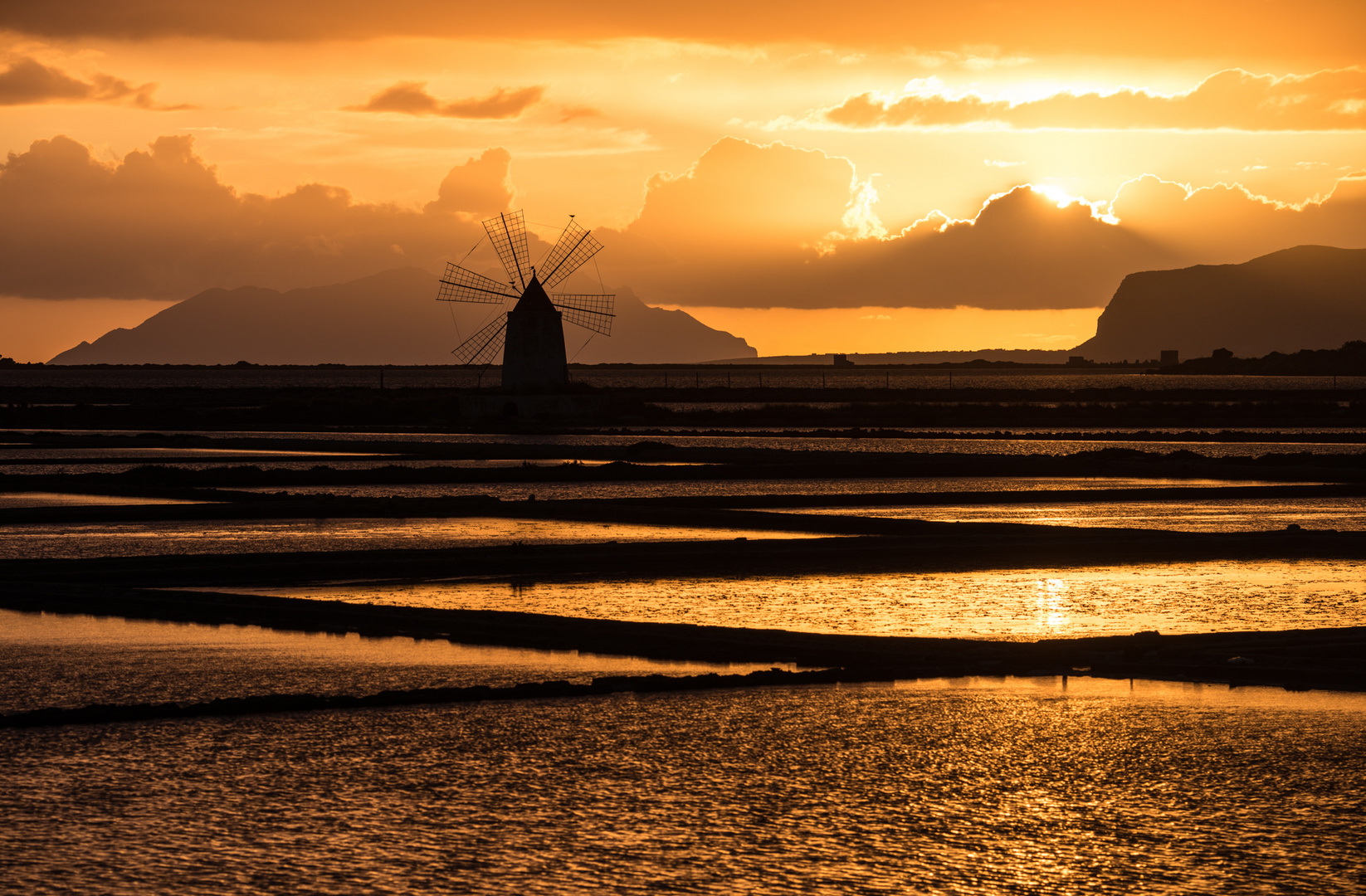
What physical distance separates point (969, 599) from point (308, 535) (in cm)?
986

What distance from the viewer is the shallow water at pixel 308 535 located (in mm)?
17375

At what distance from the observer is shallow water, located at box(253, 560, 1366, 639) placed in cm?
1169

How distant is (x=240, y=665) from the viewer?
9977 mm

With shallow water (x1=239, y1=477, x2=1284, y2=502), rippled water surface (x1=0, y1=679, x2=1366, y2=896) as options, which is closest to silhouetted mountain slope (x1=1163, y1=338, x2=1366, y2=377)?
shallow water (x1=239, y1=477, x2=1284, y2=502)

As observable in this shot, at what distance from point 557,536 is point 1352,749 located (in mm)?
12332

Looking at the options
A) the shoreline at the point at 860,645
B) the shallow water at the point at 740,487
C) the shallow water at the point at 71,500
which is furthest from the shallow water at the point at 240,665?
the shallow water at the point at 740,487

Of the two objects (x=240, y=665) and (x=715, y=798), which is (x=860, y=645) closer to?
(x=715, y=798)

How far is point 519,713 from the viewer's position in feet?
27.7

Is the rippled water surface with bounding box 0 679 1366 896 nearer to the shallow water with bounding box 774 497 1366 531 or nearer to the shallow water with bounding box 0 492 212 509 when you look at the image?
the shallow water with bounding box 774 497 1366 531

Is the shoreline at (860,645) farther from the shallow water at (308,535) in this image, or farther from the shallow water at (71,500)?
the shallow water at (71,500)

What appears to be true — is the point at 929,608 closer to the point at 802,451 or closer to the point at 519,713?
the point at 519,713

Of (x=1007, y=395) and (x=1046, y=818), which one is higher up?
(x=1007, y=395)

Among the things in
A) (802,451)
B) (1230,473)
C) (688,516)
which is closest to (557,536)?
(688,516)

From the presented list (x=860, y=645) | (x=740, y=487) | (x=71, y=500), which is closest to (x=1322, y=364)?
(x=740, y=487)
